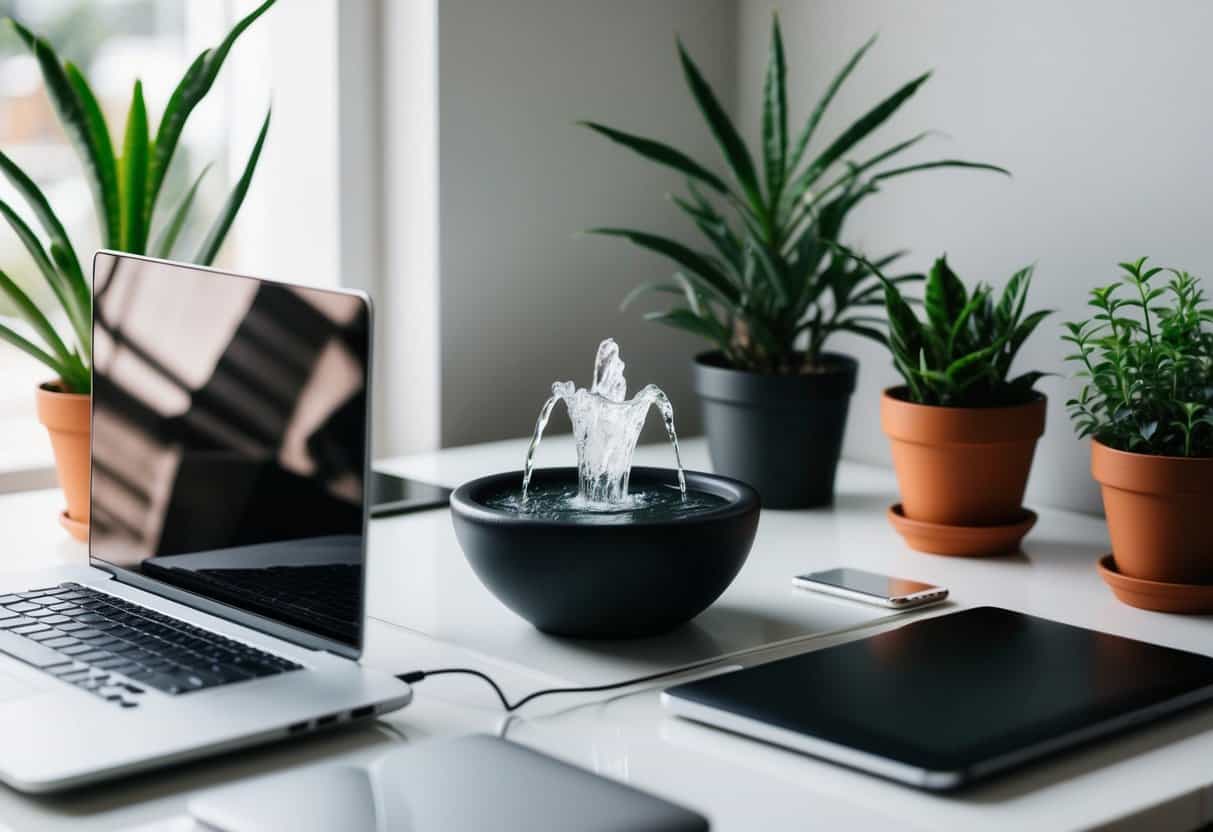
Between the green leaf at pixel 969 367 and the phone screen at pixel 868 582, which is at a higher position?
the green leaf at pixel 969 367

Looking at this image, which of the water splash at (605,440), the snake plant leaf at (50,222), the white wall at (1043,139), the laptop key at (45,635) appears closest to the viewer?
the laptop key at (45,635)

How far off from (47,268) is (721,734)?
82 centimetres

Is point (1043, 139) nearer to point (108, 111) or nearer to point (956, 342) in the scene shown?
point (956, 342)

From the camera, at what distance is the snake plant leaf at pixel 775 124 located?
1.57 m

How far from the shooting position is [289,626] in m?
1.00

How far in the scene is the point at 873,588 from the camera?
1.23m

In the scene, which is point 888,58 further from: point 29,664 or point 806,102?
point 29,664

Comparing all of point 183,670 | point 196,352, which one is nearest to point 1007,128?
Answer: point 196,352

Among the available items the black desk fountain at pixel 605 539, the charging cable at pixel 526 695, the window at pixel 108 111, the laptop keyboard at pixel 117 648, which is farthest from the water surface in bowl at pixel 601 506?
the window at pixel 108 111

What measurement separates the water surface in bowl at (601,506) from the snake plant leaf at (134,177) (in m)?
0.49

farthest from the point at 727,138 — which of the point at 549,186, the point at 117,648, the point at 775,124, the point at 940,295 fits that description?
the point at 117,648

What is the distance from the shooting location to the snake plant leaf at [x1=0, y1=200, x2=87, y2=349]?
134 centimetres

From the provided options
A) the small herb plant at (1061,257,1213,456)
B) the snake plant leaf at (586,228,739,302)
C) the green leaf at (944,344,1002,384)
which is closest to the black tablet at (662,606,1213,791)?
the small herb plant at (1061,257,1213,456)

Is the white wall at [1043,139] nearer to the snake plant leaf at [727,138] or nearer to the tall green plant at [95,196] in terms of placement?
the snake plant leaf at [727,138]
